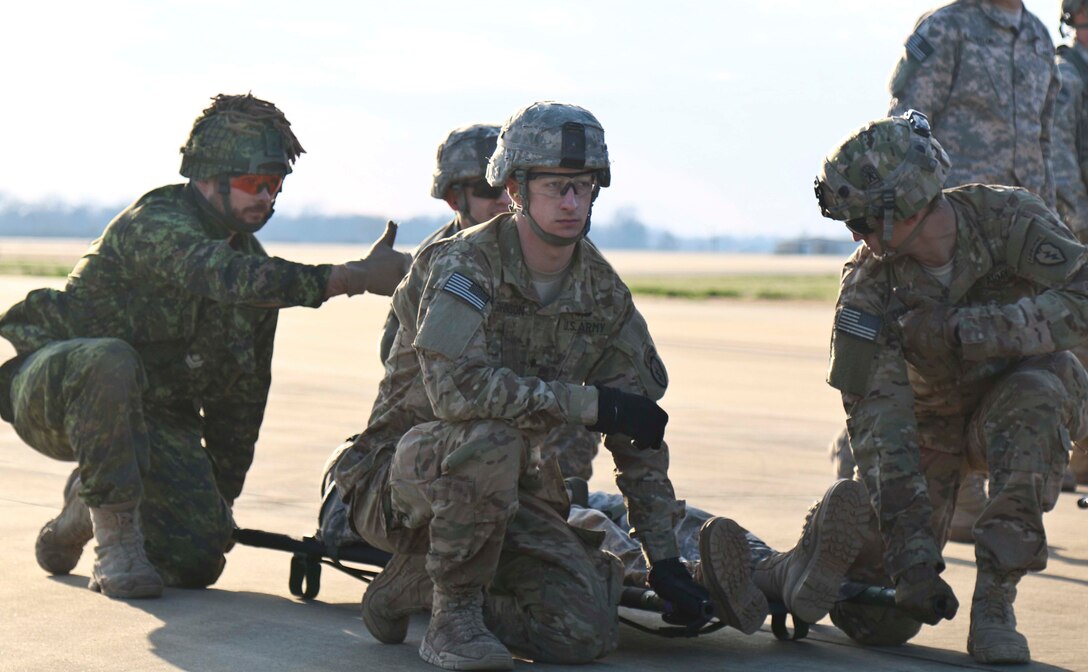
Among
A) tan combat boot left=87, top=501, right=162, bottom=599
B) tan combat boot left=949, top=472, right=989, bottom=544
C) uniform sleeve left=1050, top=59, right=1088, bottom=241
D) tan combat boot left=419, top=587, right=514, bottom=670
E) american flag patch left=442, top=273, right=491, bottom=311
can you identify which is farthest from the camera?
uniform sleeve left=1050, top=59, right=1088, bottom=241

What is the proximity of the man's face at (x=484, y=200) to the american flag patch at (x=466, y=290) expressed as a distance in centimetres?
169

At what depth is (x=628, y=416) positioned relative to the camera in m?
4.64

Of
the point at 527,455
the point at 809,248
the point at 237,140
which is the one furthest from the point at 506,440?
the point at 809,248

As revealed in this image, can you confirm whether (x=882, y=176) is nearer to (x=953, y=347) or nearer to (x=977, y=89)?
(x=953, y=347)

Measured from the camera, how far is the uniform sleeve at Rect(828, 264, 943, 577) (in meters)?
5.12

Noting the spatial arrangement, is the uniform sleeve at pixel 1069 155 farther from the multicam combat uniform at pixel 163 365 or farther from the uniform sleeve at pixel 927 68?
the multicam combat uniform at pixel 163 365

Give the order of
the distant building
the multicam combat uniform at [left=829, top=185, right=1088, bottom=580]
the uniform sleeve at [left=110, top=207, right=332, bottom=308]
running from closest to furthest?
the multicam combat uniform at [left=829, top=185, right=1088, bottom=580] < the uniform sleeve at [left=110, top=207, right=332, bottom=308] < the distant building

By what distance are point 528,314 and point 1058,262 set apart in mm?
1602

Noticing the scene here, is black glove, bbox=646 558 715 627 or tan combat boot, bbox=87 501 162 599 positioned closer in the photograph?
black glove, bbox=646 558 715 627

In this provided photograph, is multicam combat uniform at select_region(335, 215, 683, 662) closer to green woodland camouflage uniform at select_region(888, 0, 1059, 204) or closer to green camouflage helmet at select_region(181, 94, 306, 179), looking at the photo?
green camouflage helmet at select_region(181, 94, 306, 179)

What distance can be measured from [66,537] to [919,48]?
4.09 m

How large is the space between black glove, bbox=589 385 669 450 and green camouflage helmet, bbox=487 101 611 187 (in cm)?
65

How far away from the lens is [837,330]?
533 cm

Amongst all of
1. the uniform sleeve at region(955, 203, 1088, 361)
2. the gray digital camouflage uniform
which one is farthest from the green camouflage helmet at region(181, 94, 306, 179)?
the gray digital camouflage uniform
